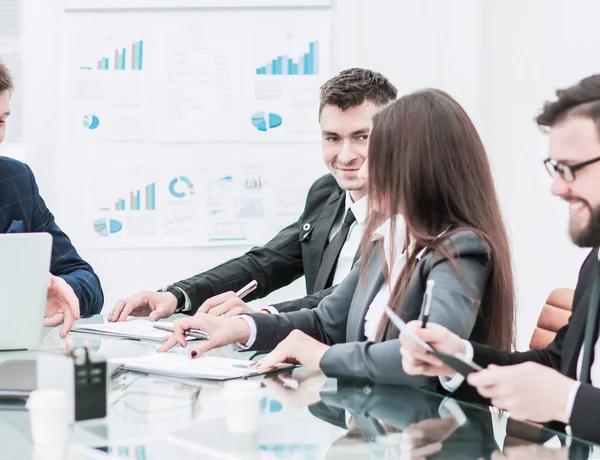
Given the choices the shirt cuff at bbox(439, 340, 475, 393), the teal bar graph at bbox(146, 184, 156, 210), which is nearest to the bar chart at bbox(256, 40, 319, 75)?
the teal bar graph at bbox(146, 184, 156, 210)

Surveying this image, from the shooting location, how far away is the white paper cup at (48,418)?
3.53 feet

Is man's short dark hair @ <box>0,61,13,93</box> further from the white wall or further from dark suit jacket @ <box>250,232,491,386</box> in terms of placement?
dark suit jacket @ <box>250,232,491,386</box>

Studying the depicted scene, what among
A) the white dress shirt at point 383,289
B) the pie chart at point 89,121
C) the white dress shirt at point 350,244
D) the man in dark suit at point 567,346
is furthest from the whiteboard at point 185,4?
the man in dark suit at point 567,346

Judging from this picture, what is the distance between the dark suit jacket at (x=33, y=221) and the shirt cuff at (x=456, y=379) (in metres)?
1.38

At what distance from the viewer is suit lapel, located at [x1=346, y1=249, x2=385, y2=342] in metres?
1.84

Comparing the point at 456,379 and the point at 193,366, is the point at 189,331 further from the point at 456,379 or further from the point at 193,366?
the point at 456,379

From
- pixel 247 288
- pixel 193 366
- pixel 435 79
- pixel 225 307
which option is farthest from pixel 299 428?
pixel 435 79

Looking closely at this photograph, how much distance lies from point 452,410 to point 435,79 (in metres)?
2.51

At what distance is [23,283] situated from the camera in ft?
5.40

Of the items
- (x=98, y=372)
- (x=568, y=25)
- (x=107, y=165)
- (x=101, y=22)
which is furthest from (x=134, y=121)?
(x=98, y=372)

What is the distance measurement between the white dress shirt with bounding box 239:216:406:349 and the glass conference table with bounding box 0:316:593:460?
0.29m

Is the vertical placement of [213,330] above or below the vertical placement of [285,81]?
below

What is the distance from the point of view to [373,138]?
5.66 feet

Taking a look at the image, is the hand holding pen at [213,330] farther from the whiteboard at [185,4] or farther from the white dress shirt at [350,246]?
the whiteboard at [185,4]
